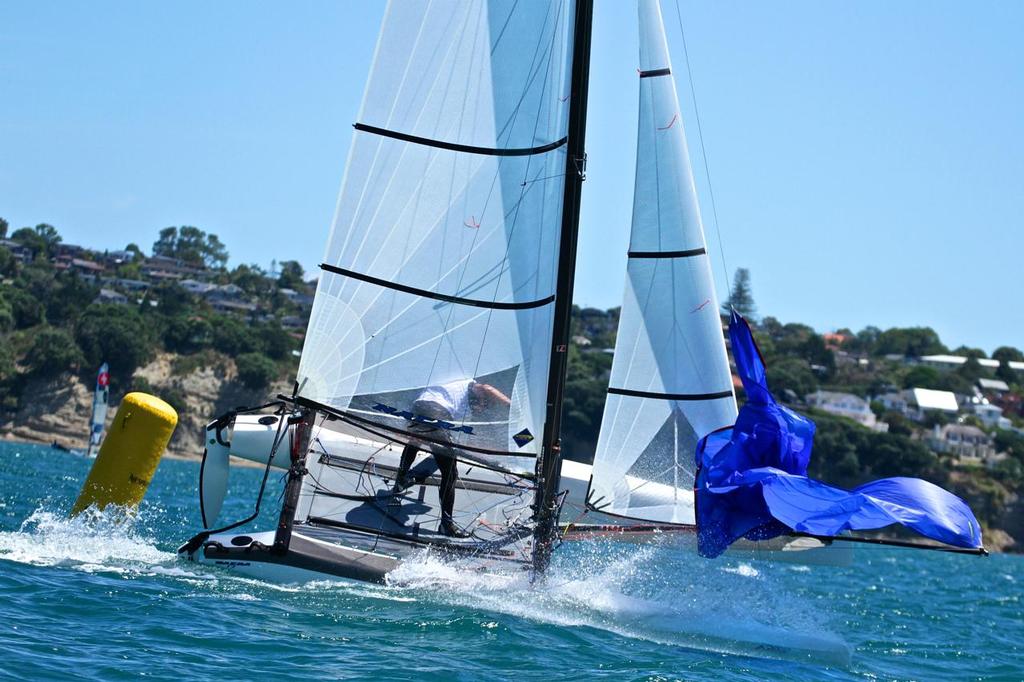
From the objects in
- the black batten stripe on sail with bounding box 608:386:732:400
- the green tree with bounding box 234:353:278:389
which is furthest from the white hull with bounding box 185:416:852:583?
the green tree with bounding box 234:353:278:389

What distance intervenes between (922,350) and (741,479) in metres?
125

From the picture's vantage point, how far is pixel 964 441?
78812 mm

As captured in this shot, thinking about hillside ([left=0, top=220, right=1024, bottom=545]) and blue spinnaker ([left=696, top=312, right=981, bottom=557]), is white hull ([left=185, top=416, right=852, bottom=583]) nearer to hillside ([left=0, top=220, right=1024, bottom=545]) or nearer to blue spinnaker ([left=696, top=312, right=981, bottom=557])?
blue spinnaker ([left=696, top=312, right=981, bottom=557])

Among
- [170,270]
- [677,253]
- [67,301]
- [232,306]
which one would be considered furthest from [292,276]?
[677,253]

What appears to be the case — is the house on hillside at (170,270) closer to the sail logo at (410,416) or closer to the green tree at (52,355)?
the green tree at (52,355)

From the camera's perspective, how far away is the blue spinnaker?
1158 centimetres

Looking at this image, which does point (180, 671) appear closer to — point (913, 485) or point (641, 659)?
point (641, 659)

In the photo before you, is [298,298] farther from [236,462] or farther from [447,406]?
[447,406]

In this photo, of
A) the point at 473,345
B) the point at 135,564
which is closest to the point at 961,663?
the point at 473,345

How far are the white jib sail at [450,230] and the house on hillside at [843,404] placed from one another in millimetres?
70609

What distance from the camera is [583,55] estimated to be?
43.5ft

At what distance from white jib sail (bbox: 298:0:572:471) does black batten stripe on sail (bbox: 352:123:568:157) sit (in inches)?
0.5

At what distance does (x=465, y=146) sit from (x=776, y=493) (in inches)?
177

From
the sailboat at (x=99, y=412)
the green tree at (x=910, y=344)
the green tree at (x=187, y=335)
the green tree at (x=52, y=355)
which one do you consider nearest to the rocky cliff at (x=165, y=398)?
the green tree at (x=52, y=355)
